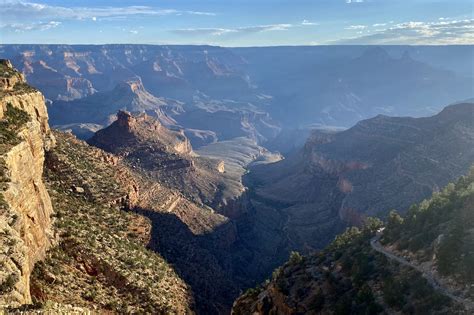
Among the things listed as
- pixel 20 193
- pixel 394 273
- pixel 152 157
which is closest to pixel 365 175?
pixel 152 157

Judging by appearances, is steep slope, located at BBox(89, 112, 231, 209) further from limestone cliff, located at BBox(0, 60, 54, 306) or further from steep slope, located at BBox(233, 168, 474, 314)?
steep slope, located at BBox(233, 168, 474, 314)

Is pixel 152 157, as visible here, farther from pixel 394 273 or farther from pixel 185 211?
pixel 394 273

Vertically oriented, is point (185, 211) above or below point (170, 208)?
below

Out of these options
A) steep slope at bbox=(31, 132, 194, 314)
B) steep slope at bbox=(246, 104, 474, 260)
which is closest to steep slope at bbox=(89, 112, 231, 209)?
steep slope at bbox=(246, 104, 474, 260)

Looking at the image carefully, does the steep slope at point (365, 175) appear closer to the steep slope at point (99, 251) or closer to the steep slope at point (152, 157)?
the steep slope at point (152, 157)

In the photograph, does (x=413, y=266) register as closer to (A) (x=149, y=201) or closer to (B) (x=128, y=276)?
(B) (x=128, y=276)

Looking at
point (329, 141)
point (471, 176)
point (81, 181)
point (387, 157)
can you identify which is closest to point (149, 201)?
point (81, 181)
